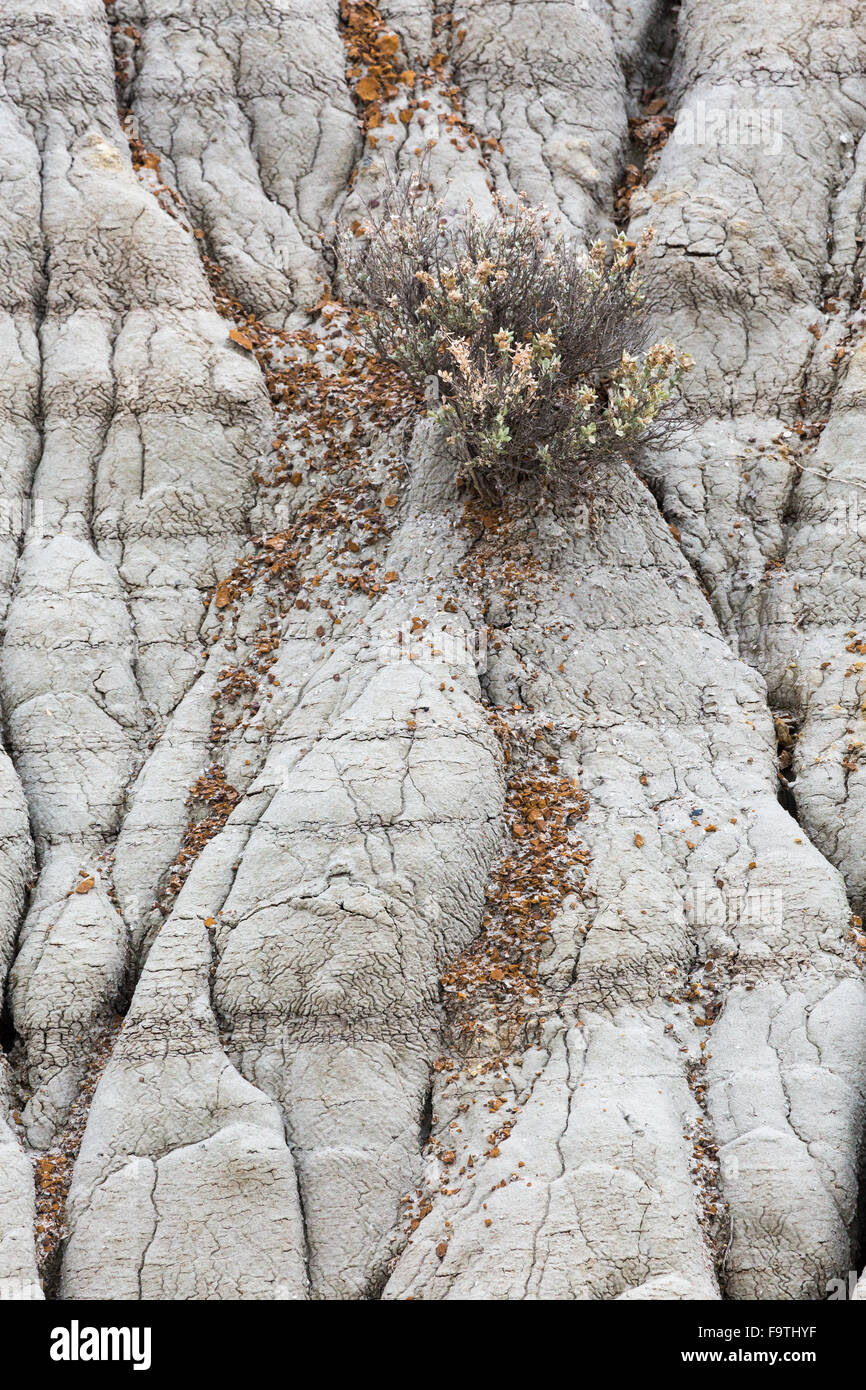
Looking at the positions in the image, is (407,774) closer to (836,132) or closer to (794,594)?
(794,594)

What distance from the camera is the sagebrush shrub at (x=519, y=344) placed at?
9.09 meters

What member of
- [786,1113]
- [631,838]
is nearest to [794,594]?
[631,838]

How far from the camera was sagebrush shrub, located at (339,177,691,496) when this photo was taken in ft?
29.8

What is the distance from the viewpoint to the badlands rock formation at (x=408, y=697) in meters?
6.93

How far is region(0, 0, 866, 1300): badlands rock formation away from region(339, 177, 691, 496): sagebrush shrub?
0.55 m

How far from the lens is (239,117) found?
476 inches

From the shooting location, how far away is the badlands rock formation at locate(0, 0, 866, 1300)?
22.7 feet

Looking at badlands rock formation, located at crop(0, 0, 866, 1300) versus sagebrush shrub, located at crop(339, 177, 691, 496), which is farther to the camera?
sagebrush shrub, located at crop(339, 177, 691, 496)

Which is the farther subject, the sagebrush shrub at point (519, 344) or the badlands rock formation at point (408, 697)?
the sagebrush shrub at point (519, 344)

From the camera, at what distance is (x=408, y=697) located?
8.48m

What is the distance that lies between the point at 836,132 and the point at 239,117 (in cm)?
651

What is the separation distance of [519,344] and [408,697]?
3.28 metres

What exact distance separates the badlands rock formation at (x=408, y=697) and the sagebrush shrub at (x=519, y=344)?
554 millimetres
